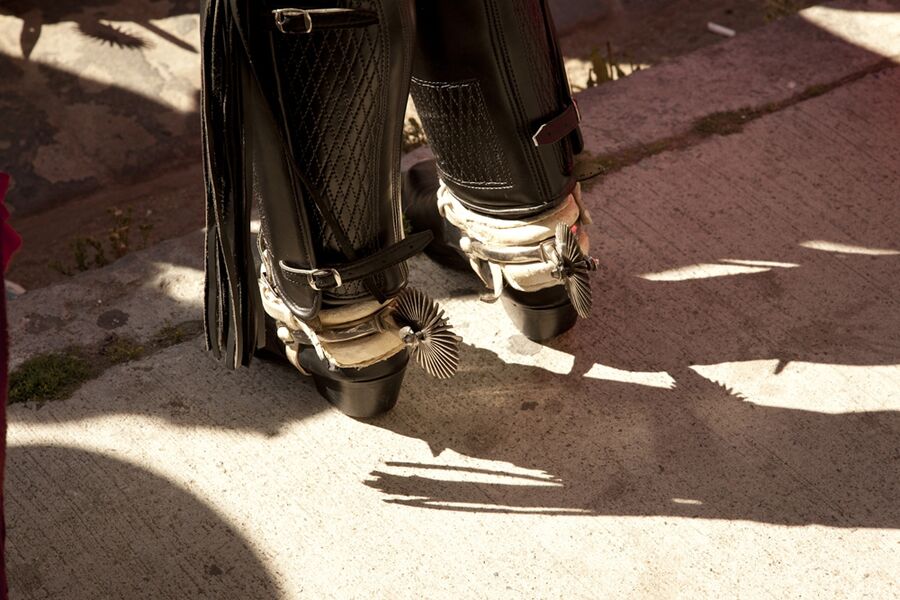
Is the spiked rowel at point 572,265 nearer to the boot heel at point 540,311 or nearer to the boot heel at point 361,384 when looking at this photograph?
the boot heel at point 540,311

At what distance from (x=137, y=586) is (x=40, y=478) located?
1.00ft

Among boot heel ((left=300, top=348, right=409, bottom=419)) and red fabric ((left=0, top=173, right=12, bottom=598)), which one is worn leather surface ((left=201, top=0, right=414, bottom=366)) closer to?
boot heel ((left=300, top=348, right=409, bottom=419))

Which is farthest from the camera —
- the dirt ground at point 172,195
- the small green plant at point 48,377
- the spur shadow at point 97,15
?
the spur shadow at point 97,15

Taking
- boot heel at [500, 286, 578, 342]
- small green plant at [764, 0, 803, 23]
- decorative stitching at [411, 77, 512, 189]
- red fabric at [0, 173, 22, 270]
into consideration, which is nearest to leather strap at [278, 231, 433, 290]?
decorative stitching at [411, 77, 512, 189]

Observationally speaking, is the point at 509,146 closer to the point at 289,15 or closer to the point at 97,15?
the point at 289,15

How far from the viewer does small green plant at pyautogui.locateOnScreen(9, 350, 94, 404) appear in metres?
1.93

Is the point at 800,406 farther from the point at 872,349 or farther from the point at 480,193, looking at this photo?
the point at 480,193

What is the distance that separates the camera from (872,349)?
1.94 m

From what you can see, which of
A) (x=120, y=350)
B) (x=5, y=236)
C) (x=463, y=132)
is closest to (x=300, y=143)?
(x=463, y=132)

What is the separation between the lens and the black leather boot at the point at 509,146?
1667mm

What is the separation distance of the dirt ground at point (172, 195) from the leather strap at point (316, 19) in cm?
119

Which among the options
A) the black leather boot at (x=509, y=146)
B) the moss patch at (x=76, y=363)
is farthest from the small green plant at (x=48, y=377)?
the black leather boot at (x=509, y=146)

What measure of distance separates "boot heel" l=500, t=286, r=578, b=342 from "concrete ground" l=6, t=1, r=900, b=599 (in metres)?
0.04

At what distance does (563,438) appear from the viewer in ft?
5.99
